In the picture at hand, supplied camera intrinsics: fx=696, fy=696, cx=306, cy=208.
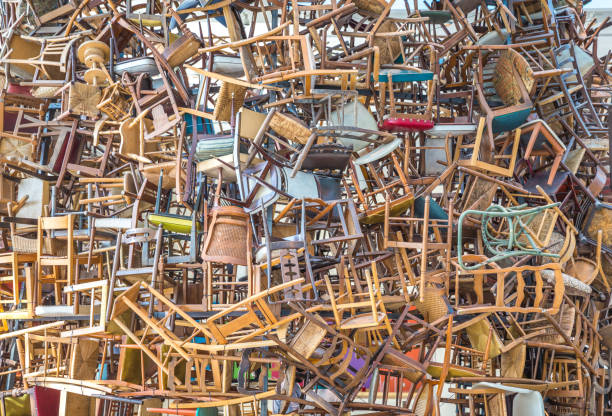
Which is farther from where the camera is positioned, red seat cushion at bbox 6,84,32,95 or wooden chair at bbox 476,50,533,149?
red seat cushion at bbox 6,84,32,95

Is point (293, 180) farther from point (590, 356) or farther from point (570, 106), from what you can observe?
point (590, 356)

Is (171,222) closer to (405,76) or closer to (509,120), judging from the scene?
(405,76)

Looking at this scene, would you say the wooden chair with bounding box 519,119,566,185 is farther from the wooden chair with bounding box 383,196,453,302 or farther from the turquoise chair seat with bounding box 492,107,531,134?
the wooden chair with bounding box 383,196,453,302

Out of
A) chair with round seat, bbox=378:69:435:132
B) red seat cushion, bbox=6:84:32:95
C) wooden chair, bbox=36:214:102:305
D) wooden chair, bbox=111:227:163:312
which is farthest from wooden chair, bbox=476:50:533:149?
red seat cushion, bbox=6:84:32:95

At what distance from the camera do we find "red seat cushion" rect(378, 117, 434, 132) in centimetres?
758

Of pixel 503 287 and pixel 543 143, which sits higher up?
pixel 543 143

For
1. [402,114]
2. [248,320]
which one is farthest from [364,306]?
[402,114]

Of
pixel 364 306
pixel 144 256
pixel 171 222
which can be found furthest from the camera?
pixel 144 256

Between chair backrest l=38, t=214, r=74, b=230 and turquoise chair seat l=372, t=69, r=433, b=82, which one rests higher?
turquoise chair seat l=372, t=69, r=433, b=82

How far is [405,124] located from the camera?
7.61m

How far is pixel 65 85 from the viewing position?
8227 millimetres

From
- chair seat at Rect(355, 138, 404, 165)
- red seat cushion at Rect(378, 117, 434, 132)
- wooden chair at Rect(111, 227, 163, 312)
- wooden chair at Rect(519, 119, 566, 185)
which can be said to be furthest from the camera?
wooden chair at Rect(519, 119, 566, 185)

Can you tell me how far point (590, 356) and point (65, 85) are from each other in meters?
7.04

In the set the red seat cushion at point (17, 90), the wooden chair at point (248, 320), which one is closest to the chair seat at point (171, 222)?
the wooden chair at point (248, 320)
